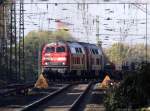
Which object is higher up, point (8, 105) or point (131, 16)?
point (131, 16)

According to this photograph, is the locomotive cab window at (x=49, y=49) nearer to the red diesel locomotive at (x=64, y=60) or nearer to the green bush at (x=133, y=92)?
the red diesel locomotive at (x=64, y=60)

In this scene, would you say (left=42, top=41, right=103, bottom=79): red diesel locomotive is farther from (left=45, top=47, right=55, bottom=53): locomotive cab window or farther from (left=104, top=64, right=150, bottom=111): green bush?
(left=104, top=64, right=150, bottom=111): green bush

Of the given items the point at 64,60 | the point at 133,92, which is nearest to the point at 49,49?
the point at 64,60

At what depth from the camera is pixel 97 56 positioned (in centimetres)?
6450

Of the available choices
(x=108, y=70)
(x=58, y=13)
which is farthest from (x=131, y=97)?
(x=108, y=70)

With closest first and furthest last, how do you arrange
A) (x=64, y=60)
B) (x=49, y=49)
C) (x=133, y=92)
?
(x=133, y=92)
(x=64, y=60)
(x=49, y=49)

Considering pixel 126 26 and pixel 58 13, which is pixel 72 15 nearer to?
pixel 58 13

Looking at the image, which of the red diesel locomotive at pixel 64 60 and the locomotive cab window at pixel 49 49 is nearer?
the red diesel locomotive at pixel 64 60

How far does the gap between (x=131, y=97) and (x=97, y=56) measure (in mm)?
46801

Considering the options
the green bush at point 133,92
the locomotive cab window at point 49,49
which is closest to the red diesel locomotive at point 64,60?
the locomotive cab window at point 49,49

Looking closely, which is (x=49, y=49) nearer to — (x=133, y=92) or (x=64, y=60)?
(x=64, y=60)

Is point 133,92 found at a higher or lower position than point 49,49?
lower

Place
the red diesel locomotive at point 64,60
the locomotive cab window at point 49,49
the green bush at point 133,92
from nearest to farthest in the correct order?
the green bush at point 133,92 < the red diesel locomotive at point 64,60 < the locomotive cab window at point 49,49

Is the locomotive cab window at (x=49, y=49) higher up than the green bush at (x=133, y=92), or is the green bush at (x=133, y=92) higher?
the locomotive cab window at (x=49, y=49)
